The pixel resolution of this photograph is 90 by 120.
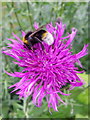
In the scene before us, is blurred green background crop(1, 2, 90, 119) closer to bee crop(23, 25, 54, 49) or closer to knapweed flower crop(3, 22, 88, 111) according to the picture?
knapweed flower crop(3, 22, 88, 111)

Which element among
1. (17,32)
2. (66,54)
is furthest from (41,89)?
(17,32)

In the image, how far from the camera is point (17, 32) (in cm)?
133

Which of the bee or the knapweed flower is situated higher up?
the bee

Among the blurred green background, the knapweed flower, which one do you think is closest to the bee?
the knapweed flower

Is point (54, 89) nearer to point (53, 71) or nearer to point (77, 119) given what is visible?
point (53, 71)

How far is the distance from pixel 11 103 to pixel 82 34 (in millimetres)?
675

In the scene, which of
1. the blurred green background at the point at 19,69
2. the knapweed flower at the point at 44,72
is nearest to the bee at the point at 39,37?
the knapweed flower at the point at 44,72

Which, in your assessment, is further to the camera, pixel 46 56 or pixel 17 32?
pixel 17 32

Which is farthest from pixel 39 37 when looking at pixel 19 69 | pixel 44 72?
pixel 19 69

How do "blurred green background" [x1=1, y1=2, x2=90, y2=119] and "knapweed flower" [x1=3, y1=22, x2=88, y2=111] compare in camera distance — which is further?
"blurred green background" [x1=1, y1=2, x2=90, y2=119]

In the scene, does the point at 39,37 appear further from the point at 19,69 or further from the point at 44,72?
the point at 19,69

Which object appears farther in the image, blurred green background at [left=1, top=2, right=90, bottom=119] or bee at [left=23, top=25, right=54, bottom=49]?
blurred green background at [left=1, top=2, right=90, bottom=119]

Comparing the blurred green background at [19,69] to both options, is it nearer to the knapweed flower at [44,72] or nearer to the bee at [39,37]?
the knapweed flower at [44,72]

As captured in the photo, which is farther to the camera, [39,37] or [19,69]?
[19,69]
